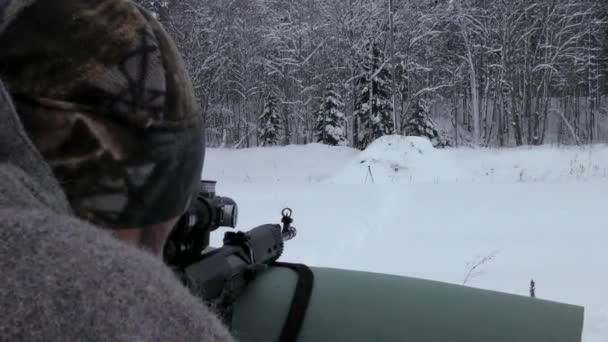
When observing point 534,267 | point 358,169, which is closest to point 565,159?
point 358,169

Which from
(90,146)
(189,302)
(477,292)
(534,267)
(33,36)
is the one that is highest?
(33,36)

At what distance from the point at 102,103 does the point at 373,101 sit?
91.3ft

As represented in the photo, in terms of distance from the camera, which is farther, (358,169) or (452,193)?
(358,169)

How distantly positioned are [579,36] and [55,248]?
32914 millimetres

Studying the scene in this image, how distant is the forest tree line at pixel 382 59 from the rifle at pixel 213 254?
884 inches

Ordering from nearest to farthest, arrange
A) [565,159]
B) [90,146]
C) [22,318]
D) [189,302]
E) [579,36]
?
[22,318]
[189,302]
[90,146]
[565,159]
[579,36]

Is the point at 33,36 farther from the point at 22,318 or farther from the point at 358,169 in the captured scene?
the point at 358,169

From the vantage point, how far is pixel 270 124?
34188mm

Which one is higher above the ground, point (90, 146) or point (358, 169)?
point (90, 146)

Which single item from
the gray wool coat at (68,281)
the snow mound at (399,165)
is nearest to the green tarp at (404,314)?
the gray wool coat at (68,281)

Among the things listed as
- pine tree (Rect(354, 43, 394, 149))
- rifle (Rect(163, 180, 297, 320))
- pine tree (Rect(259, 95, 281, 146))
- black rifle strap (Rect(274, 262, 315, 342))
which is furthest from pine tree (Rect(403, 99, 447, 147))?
black rifle strap (Rect(274, 262, 315, 342))

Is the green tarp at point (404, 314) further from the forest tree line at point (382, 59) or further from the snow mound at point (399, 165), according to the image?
the forest tree line at point (382, 59)

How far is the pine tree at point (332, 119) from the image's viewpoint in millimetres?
30062

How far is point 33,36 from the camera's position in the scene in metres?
0.86
